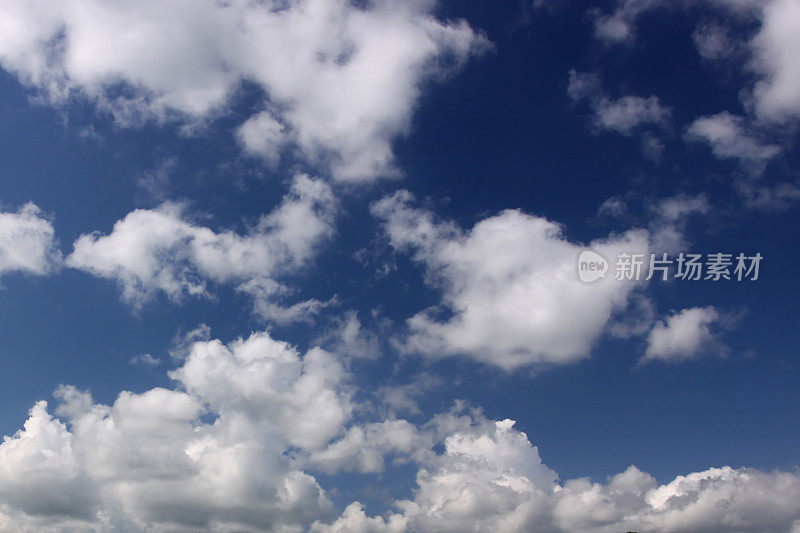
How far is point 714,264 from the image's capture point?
140m

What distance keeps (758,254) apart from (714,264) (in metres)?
11.6

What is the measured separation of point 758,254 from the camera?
5399 inches
